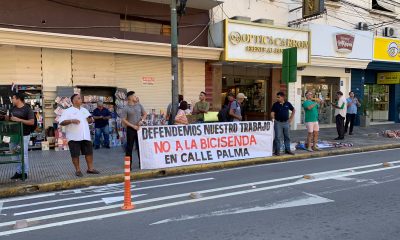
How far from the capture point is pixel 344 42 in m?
19.1

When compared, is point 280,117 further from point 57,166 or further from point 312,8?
point 312,8

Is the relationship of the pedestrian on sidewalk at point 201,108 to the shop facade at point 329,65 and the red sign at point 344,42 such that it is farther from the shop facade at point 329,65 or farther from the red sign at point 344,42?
the red sign at point 344,42

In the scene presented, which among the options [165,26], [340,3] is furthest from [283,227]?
[340,3]

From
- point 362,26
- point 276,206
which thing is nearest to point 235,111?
point 276,206

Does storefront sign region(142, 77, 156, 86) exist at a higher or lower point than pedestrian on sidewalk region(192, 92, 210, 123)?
higher

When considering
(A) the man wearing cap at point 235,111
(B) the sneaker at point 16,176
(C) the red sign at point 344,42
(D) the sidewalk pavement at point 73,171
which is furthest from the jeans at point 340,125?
(B) the sneaker at point 16,176

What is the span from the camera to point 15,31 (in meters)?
11.1

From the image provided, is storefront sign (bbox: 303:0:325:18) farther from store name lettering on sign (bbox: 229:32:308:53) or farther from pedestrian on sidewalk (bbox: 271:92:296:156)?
pedestrian on sidewalk (bbox: 271:92:296:156)

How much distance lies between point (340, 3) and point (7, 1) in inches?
611

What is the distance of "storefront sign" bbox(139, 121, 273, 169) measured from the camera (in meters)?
9.43

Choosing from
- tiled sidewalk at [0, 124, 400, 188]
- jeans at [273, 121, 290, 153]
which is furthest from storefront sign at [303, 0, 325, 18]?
jeans at [273, 121, 290, 153]

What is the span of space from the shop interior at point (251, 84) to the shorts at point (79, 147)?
901 centimetres

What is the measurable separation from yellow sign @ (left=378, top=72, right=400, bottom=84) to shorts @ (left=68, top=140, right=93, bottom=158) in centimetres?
1899

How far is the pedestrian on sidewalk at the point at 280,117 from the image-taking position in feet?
36.7
